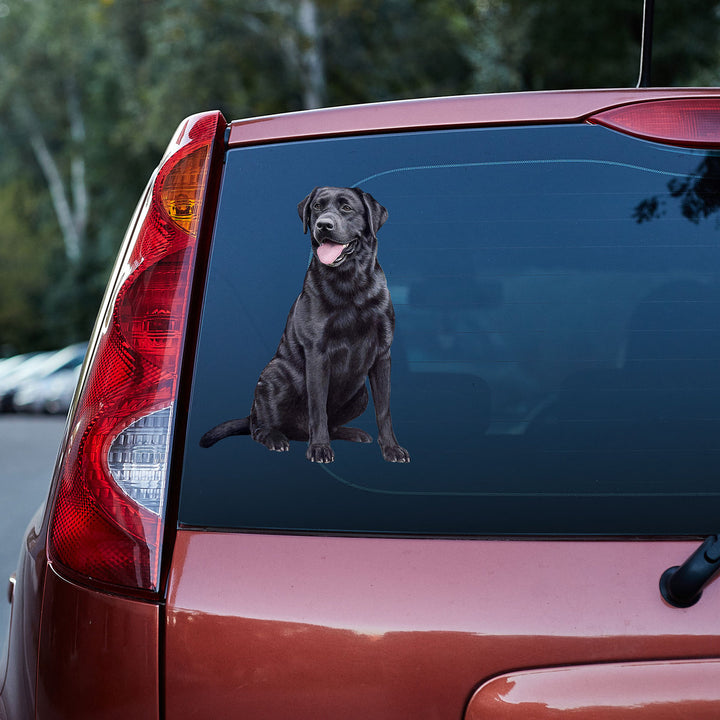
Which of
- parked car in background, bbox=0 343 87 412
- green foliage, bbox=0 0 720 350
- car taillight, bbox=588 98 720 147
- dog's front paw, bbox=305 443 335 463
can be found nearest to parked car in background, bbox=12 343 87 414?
parked car in background, bbox=0 343 87 412

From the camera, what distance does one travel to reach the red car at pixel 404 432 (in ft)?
4.06

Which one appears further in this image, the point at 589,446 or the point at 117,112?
the point at 117,112

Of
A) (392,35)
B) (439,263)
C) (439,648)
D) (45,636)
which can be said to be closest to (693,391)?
(439,263)

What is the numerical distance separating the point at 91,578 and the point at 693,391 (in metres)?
0.92

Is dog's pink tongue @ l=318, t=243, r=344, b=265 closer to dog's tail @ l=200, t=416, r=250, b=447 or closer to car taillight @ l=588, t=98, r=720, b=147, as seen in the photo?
dog's tail @ l=200, t=416, r=250, b=447

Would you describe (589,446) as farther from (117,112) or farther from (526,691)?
(117,112)

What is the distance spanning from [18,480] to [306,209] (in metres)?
10.2

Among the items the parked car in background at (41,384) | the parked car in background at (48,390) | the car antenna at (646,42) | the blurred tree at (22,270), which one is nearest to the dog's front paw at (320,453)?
the car antenna at (646,42)

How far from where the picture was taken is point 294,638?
1.25m

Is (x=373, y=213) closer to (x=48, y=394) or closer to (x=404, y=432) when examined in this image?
(x=404, y=432)

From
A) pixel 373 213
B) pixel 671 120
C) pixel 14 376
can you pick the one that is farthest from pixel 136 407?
pixel 14 376

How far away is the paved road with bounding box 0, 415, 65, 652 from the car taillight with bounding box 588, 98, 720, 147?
1916 millimetres

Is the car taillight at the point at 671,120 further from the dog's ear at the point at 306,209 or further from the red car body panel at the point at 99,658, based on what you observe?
the red car body panel at the point at 99,658

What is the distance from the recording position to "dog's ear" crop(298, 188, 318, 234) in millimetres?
1425
